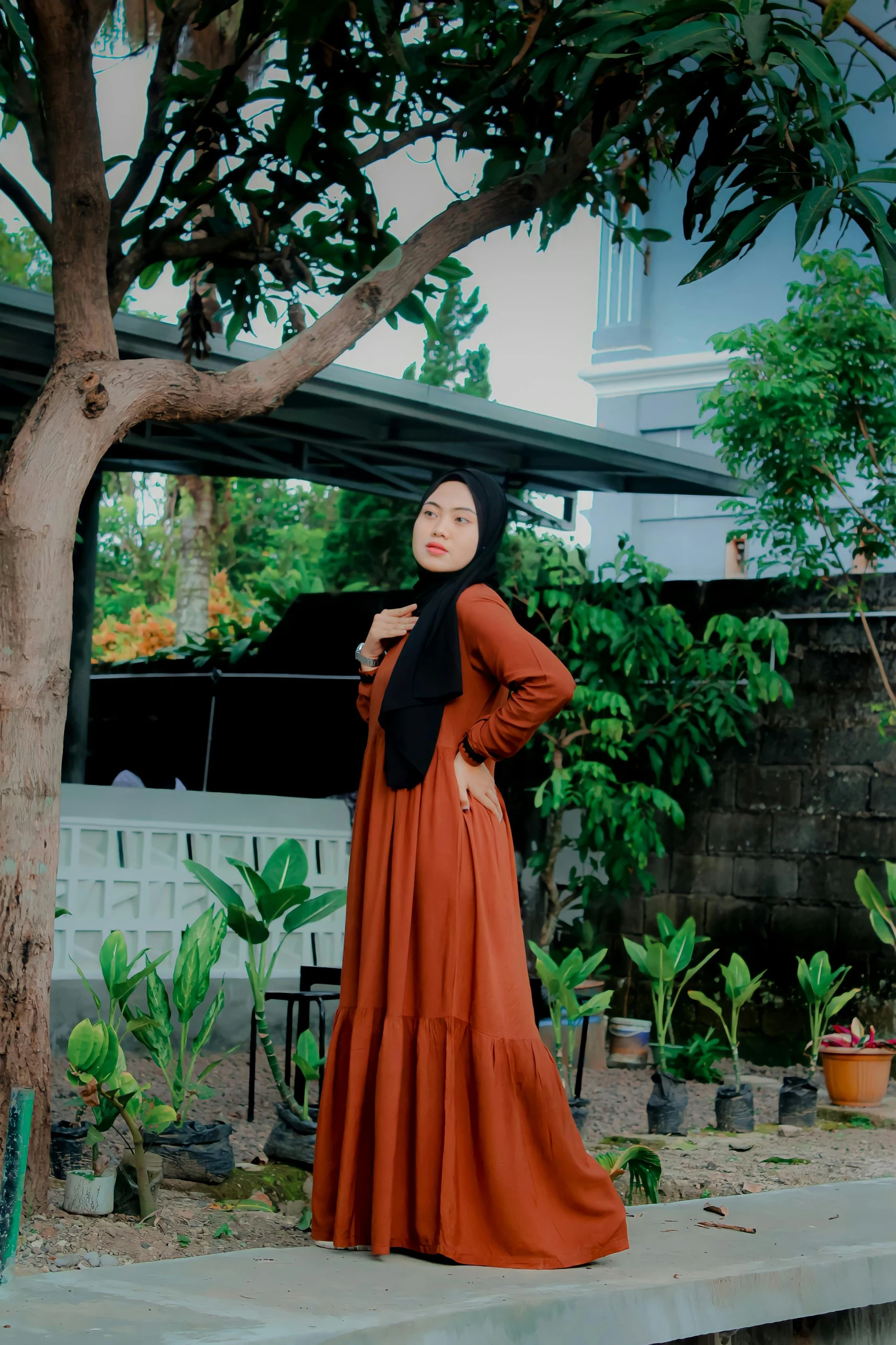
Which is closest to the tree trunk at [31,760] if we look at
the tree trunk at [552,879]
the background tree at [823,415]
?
the background tree at [823,415]

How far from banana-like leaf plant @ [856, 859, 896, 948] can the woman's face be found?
2987mm

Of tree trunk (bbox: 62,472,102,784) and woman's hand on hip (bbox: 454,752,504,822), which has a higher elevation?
tree trunk (bbox: 62,472,102,784)

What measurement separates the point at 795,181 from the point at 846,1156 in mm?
3060

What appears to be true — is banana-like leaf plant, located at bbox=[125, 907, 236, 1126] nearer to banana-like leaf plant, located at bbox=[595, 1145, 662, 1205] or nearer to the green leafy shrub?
banana-like leaf plant, located at bbox=[595, 1145, 662, 1205]

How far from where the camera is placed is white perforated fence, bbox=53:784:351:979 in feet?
18.0

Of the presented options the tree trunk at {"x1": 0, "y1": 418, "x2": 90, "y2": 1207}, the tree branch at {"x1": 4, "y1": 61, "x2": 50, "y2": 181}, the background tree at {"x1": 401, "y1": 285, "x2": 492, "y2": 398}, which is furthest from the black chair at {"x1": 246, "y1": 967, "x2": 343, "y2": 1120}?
the background tree at {"x1": 401, "y1": 285, "x2": 492, "y2": 398}

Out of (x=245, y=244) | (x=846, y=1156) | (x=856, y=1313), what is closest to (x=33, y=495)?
(x=245, y=244)

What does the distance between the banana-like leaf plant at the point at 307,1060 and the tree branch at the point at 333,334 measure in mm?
1569

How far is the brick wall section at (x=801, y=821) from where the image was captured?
623 centimetres

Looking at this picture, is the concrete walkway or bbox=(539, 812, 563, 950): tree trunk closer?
the concrete walkway

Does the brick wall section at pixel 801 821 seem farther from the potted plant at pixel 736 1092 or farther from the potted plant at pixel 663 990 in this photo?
the potted plant at pixel 736 1092

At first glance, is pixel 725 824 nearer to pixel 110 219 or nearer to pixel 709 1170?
pixel 709 1170

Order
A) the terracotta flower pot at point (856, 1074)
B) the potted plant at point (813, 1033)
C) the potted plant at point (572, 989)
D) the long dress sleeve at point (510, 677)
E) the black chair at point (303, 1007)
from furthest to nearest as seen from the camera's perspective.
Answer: the terracotta flower pot at point (856, 1074), the potted plant at point (813, 1033), the potted plant at point (572, 989), the black chair at point (303, 1007), the long dress sleeve at point (510, 677)

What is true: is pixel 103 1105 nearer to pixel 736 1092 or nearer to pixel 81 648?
pixel 736 1092
